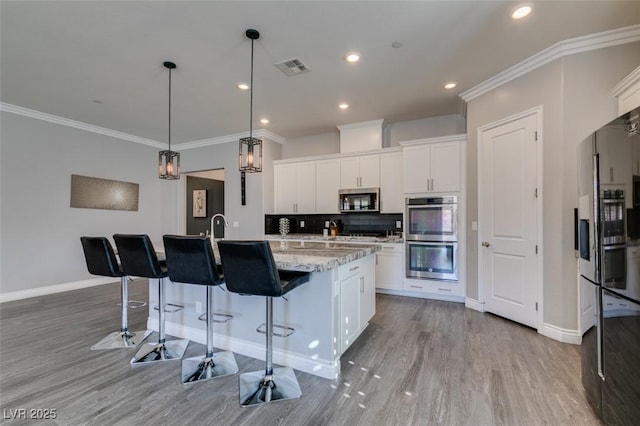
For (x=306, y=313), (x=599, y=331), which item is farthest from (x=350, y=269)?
(x=599, y=331)

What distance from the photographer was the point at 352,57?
2963 millimetres

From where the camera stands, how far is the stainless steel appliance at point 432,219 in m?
3.97

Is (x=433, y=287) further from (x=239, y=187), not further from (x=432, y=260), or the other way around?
(x=239, y=187)

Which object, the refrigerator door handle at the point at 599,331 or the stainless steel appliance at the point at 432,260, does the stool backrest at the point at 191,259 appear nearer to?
the refrigerator door handle at the point at 599,331

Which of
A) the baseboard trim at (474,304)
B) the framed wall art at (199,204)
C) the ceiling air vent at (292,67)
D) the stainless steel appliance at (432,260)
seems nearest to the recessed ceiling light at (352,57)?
the ceiling air vent at (292,67)

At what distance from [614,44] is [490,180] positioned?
1.57m

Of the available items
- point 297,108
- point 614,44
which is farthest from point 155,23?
point 614,44

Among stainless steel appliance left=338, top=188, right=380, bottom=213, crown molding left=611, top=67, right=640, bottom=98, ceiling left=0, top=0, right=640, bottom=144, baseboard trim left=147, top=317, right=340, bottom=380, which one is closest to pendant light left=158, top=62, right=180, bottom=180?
ceiling left=0, top=0, right=640, bottom=144

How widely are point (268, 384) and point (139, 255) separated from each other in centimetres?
149

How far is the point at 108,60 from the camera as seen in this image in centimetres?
302

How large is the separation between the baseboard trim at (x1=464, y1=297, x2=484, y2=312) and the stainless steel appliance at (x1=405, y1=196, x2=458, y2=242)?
0.81 m

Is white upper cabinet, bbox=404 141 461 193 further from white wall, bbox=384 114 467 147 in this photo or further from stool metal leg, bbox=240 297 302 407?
stool metal leg, bbox=240 297 302 407

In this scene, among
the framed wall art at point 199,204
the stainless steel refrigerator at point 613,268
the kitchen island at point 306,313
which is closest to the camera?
the stainless steel refrigerator at point 613,268

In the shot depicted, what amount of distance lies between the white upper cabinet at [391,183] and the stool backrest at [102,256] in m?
3.73
